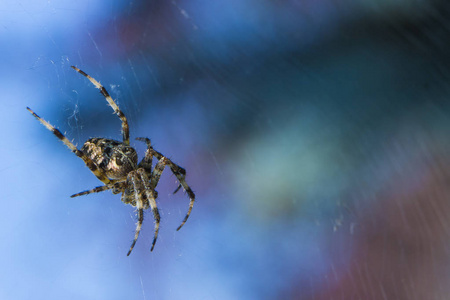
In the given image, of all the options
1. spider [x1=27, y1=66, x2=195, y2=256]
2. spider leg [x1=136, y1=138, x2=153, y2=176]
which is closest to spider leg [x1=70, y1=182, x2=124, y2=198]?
spider [x1=27, y1=66, x2=195, y2=256]

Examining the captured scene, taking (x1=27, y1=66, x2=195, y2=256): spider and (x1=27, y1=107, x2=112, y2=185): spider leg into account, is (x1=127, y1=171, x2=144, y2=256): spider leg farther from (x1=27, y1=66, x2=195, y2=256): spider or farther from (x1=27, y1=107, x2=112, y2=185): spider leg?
(x1=27, y1=107, x2=112, y2=185): spider leg

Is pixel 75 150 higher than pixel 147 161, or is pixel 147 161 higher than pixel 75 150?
pixel 75 150

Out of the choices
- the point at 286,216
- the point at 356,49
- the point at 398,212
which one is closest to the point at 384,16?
the point at 356,49

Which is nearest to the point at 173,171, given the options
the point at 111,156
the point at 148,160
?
the point at 148,160

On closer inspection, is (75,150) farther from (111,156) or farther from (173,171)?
(173,171)

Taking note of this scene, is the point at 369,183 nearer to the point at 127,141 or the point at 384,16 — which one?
the point at 384,16

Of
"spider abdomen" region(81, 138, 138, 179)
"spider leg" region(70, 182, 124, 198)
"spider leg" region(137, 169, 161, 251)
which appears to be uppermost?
"spider abdomen" region(81, 138, 138, 179)

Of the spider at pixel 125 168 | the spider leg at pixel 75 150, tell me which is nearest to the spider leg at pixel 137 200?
the spider at pixel 125 168

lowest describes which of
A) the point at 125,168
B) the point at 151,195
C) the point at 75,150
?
the point at 151,195

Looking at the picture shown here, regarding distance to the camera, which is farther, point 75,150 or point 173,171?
point 173,171
